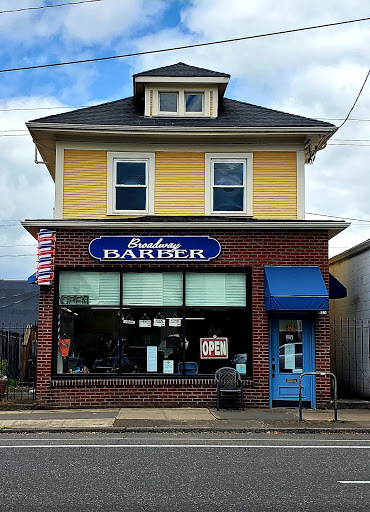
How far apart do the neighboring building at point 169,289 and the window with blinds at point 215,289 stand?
0.08ft

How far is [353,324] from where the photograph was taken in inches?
777

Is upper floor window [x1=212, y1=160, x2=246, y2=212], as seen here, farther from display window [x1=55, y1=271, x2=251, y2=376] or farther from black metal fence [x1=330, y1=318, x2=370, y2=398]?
black metal fence [x1=330, y1=318, x2=370, y2=398]

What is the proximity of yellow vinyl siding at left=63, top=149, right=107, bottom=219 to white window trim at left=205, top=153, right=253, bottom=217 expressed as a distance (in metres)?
2.65

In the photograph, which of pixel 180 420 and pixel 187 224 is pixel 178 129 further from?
pixel 180 420

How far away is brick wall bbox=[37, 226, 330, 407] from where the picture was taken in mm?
16594

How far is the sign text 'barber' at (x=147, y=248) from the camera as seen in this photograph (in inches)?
663

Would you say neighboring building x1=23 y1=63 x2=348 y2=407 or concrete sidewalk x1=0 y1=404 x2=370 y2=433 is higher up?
neighboring building x1=23 y1=63 x2=348 y2=407

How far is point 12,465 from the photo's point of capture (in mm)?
9375

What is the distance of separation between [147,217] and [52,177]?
5615 millimetres

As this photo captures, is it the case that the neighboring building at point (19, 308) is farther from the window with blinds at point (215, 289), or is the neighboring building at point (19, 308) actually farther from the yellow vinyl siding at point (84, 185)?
the window with blinds at point (215, 289)

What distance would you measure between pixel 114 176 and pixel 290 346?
623 cm

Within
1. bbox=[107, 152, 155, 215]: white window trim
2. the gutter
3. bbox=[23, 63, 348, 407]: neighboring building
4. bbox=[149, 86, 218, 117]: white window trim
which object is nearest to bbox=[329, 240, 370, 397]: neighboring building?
bbox=[23, 63, 348, 407]: neighboring building

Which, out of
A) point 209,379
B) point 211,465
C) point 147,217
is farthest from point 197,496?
point 147,217

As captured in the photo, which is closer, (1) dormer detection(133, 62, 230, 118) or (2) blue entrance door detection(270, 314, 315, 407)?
(2) blue entrance door detection(270, 314, 315, 407)
